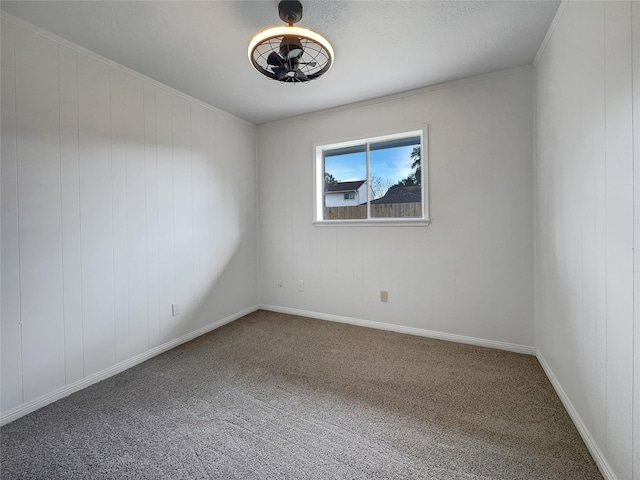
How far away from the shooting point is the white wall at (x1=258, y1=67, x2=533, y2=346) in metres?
2.48

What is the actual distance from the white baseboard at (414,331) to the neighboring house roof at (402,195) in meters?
1.37

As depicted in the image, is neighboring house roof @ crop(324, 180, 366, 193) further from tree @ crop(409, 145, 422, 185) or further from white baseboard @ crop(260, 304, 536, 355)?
white baseboard @ crop(260, 304, 536, 355)

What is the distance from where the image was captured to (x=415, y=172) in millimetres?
2975

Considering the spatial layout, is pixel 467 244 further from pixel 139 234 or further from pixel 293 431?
pixel 139 234

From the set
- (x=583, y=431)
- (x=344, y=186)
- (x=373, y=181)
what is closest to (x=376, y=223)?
(x=373, y=181)

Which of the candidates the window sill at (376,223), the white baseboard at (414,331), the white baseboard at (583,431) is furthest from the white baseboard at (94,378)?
the white baseboard at (583,431)

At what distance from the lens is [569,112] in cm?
165

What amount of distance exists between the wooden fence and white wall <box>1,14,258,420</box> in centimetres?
139

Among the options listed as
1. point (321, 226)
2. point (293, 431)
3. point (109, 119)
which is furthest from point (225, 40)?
point (293, 431)

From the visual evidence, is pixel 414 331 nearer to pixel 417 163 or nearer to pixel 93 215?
pixel 417 163

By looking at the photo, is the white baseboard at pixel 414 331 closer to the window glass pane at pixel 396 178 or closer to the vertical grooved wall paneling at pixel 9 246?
the window glass pane at pixel 396 178

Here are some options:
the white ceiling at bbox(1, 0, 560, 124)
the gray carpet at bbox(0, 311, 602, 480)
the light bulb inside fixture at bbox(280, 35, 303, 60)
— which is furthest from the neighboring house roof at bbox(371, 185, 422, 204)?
the light bulb inside fixture at bbox(280, 35, 303, 60)

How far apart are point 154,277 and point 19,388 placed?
3.52 feet

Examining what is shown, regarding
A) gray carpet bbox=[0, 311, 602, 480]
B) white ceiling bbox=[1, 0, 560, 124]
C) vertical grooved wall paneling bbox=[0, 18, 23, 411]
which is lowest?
gray carpet bbox=[0, 311, 602, 480]
